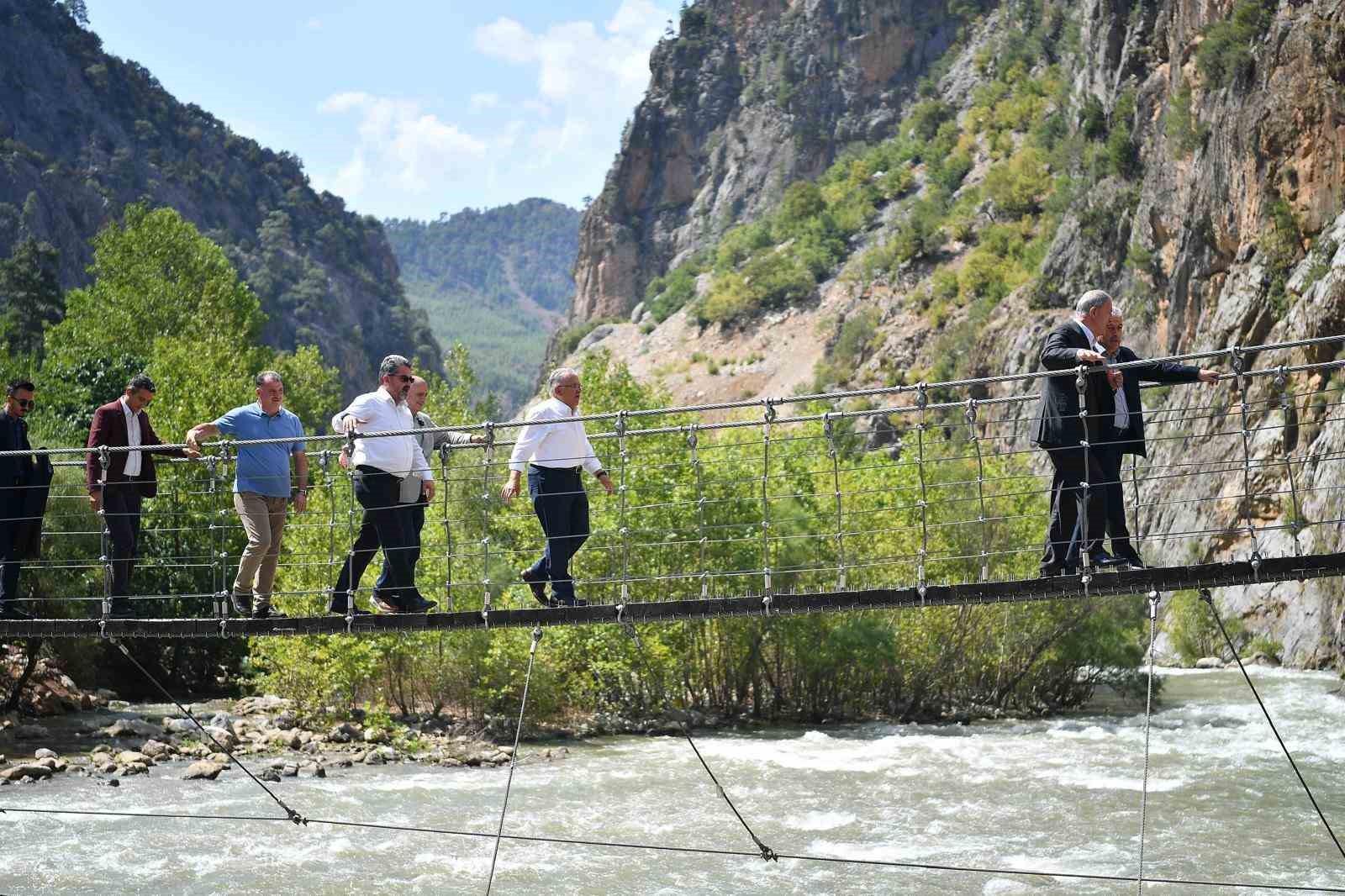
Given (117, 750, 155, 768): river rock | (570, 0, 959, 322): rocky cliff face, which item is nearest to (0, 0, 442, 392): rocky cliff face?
(570, 0, 959, 322): rocky cliff face

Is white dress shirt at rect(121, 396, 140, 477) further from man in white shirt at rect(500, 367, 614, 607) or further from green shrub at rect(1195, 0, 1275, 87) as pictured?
green shrub at rect(1195, 0, 1275, 87)

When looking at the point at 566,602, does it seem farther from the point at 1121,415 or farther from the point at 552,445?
the point at 1121,415

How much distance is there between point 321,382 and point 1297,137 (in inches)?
1048

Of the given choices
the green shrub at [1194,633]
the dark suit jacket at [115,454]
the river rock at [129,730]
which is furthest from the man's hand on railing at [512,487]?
the green shrub at [1194,633]

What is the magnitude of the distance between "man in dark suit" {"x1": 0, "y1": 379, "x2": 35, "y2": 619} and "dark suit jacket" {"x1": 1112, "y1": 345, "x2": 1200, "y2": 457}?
687 cm

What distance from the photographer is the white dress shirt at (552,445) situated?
8828mm

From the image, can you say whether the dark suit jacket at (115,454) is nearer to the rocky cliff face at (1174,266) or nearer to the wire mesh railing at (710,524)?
the rocky cliff face at (1174,266)

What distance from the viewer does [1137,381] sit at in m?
8.12

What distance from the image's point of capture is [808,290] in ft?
231

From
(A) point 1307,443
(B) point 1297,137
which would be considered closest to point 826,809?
(A) point 1307,443

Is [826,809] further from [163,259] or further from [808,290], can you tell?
[808,290]

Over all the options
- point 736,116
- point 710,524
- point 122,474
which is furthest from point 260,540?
point 736,116

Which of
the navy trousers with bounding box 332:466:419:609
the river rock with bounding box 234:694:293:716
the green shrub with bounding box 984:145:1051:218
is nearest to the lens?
the navy trousers with bounding box 332:466:419:609

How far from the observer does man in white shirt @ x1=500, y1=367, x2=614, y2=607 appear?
8.84 m
